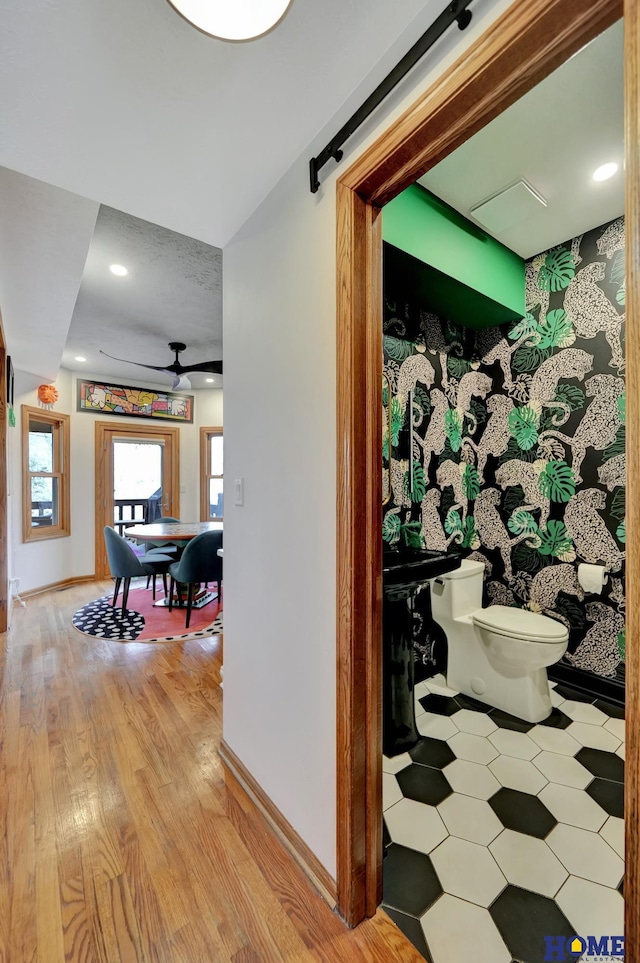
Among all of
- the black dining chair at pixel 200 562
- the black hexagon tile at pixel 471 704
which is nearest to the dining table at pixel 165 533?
the black dining chair at pixel 200 562

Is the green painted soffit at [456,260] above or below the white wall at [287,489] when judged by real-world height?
above

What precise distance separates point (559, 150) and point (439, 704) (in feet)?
9.01

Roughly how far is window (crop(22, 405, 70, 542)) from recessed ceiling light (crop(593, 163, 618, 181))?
17.3 feet

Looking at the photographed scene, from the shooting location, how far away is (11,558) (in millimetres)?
4277

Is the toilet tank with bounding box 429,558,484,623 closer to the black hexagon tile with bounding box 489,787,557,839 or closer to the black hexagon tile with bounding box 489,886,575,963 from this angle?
the black hexagon tile with bounding box 489,787,557,839

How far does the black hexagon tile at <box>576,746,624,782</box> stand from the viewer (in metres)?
1.73

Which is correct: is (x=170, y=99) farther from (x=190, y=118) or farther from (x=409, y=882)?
(x=409, y=882)

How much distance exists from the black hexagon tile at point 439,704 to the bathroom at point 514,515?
12mm

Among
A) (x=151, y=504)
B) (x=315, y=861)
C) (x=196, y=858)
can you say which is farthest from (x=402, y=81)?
(x=151, y=504)

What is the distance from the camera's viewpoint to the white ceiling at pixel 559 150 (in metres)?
1.42

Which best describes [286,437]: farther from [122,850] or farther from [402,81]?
[122,850]

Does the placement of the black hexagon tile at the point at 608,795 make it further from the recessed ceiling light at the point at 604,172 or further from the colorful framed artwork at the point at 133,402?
the colorful framed artwork at the point at 133,402

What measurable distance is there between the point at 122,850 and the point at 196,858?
27 centimetres

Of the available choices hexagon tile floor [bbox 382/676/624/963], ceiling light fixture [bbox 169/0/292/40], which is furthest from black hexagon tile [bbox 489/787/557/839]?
ceiling light fixture [bbox 169/0/292/40]
